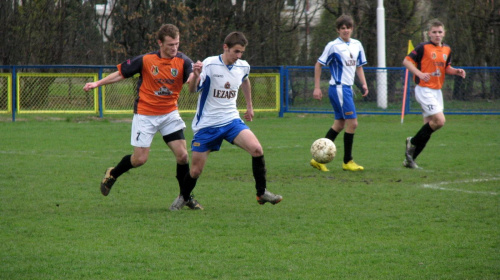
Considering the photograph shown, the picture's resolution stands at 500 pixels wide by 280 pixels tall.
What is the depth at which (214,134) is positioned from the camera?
21.3ft

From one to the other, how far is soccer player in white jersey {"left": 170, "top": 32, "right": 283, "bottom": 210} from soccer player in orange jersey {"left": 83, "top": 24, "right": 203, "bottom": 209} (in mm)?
284

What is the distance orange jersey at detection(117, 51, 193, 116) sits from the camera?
266 inches

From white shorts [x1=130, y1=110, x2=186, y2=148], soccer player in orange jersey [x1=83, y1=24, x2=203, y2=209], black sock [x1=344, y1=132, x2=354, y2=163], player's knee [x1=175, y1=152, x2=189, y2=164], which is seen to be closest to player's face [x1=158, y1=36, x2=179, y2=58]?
soccer player in orange jersey [x1=83, y1=24, x2=203, y2=209]

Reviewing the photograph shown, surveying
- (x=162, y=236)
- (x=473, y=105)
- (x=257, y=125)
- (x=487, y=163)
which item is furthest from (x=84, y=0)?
(x=162, y=236)

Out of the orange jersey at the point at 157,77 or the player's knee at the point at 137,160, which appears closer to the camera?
the orange jersey at the point at 157,77

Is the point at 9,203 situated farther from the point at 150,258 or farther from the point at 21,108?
the point at 21,108

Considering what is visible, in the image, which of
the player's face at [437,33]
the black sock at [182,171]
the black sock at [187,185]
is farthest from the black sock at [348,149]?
the black sock at [187,185]

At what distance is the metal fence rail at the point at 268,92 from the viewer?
685 inches

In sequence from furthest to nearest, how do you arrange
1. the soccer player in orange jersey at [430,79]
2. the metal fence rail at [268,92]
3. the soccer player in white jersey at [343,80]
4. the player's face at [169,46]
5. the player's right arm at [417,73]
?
1. the metal fence rail at [268,92]
2. the soccer player in white jersey at [343,80]
3. the soccer player in orange jersey at [430,79]
4. the player's right arm at [417,73]
5. the player's face at [169,46]

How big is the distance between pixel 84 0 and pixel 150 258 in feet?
65.5

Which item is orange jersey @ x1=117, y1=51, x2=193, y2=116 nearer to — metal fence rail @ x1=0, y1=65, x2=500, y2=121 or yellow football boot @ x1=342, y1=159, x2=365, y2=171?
yellow football boot @ x1=342, y1=159, x2=365, y2=171

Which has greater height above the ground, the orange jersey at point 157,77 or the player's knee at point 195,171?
the orange jersey at point 157,77

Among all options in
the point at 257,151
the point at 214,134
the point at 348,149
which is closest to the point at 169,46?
the point at 214,134

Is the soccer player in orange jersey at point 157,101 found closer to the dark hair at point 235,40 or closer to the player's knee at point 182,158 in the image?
the player's knee at point 182,158
